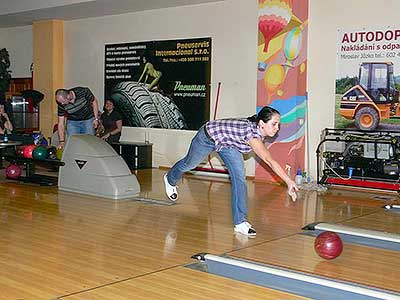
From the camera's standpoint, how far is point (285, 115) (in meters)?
7.71

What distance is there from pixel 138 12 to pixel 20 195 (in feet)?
14.0

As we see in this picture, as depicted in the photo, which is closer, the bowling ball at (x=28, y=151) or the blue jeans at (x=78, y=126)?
the bowling ball at (x=28, y=151)

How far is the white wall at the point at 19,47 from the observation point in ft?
37.6

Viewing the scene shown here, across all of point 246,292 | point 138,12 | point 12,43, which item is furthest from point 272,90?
point 12,43

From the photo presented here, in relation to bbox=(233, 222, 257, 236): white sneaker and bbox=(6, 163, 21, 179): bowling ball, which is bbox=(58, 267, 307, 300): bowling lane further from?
bbox=(6, 163, 21, 179): bowling ball

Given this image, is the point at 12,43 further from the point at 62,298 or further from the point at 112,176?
the point at 62,298

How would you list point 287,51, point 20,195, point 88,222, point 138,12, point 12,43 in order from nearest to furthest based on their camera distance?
point 88,222 → point 20,195 → point 287,51 → point 138,12 → point 12,43

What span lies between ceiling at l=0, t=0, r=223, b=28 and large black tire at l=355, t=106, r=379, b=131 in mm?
2787

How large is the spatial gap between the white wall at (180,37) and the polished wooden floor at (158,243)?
208 centimetres

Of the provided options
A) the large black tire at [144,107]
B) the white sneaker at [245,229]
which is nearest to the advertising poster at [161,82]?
the large black tire at [144,107]

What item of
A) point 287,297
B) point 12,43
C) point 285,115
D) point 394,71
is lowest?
point 287,297

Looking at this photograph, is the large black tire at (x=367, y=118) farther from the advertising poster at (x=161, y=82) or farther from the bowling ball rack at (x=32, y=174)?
the bowling ball rack at (x=32, y=174)

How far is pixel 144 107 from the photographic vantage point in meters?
9.56

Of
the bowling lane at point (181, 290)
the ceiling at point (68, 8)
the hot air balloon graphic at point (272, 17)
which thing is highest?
the ceiling at point (68, 8)
